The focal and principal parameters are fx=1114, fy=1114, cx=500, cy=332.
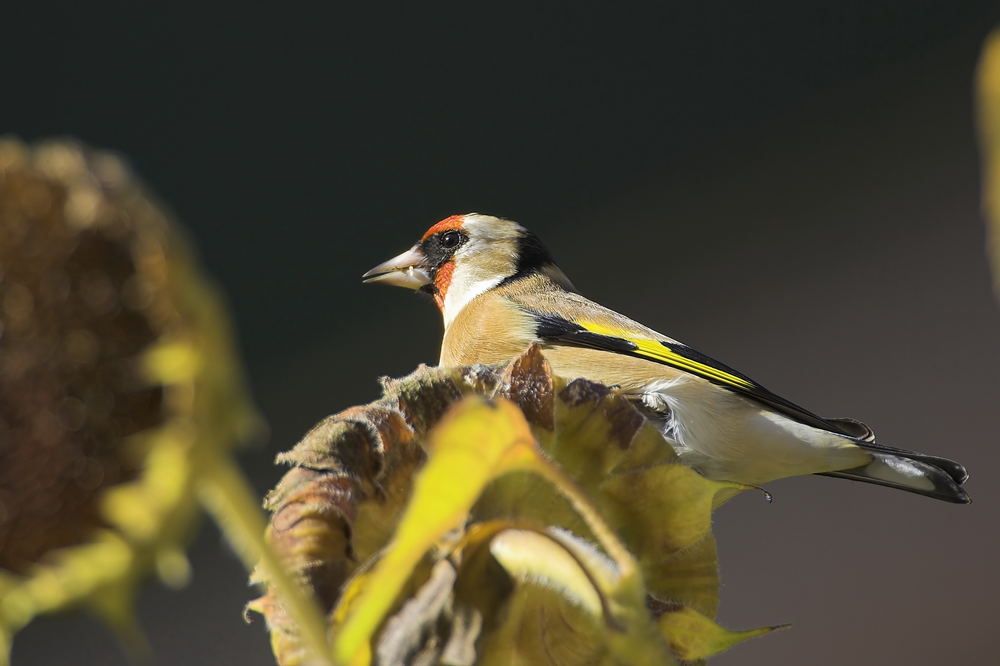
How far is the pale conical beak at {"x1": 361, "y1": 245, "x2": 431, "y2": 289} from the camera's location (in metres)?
2.25

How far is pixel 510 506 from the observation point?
54 cm

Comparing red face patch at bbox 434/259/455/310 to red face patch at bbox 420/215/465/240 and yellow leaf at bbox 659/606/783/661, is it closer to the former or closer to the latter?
red face patch at bbox 420/215/465/240

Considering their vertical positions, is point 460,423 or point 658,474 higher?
point 460,423

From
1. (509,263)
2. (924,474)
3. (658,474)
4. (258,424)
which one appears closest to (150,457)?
(258,424)

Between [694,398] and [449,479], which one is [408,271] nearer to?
[694,398]

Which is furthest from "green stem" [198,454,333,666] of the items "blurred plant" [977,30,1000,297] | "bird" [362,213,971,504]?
"bird" [362,213,971,504]

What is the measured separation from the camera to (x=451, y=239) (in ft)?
7.61

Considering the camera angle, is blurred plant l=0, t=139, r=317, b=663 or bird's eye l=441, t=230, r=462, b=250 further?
bird's eye l=441, t=230, r=462, b=250

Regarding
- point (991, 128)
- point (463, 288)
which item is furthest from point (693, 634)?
point (463, 288)

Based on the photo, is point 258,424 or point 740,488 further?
point 740,488

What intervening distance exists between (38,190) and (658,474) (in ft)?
1.08

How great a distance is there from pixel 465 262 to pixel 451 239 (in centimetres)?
6

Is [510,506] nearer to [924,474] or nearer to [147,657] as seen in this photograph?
[147,657]

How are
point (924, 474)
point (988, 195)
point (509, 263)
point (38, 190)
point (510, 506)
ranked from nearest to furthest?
point (988, 195) < point (38, 190) < point (510, 506) < point (924, 474) < point (509, 263)
